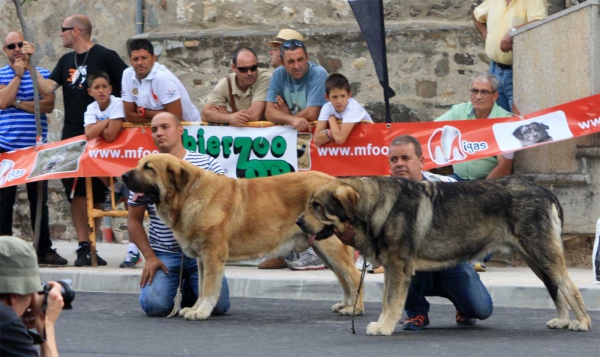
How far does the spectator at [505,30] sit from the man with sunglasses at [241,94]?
8.00ft

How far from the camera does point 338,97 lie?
1209 centimetres

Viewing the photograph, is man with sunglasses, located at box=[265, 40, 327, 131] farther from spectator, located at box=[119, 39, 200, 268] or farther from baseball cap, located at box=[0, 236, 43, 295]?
baseball cap, located at box=[0, 236, 43, 295]

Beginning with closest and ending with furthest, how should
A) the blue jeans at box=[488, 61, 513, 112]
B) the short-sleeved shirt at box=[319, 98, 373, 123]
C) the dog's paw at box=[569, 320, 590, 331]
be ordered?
the dog's paw at box=[569, 320, 590, 331] < the short-sleeved shirt at box=[319, 98, 373, 123] < the blue jeans at box=[488, 61, 513, 112]

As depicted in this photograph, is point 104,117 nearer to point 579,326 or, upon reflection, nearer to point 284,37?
point 284,37

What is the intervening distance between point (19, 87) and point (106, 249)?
253cm

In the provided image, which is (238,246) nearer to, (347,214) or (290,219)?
(290,219)

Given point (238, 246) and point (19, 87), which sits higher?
point (19, 87)

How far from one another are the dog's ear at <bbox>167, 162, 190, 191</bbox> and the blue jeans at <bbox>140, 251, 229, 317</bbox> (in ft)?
2.78

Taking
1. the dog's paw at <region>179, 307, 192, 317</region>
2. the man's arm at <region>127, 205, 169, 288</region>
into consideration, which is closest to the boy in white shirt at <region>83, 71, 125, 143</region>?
the man's arm at <region>127, 205, 169, 288</region>

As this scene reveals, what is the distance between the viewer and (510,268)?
40.1 ft

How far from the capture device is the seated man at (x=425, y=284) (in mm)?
8930

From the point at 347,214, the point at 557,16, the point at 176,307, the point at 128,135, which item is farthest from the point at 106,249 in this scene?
the point at 347,214

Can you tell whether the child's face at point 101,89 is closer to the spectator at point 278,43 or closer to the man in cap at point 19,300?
the spectator at point 278,43

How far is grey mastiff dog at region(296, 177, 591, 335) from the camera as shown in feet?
27.7
